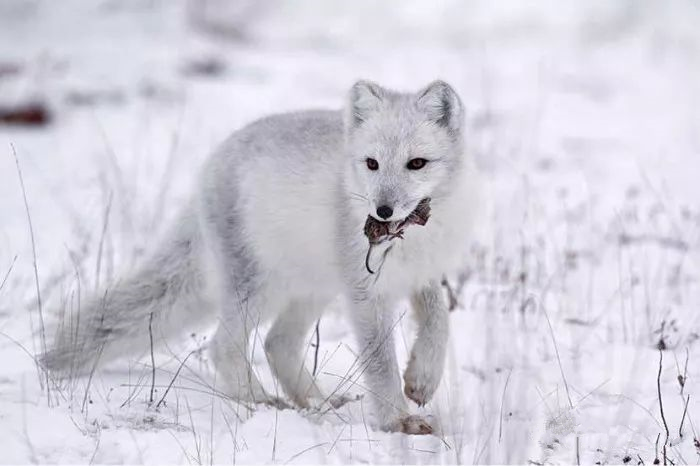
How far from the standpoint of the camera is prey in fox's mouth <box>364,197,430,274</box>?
127 inches

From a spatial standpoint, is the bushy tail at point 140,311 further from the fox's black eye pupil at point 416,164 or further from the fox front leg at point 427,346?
the fox's black eye pupil at point 416,164

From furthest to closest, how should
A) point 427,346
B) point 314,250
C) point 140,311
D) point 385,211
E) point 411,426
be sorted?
point 140,311 → point 314,250 → point 427,346 → point 411,426 → point 385,211

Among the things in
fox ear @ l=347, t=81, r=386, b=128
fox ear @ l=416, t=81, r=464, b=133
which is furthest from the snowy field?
fox ear @ l=347, t=81, r=386, b=128

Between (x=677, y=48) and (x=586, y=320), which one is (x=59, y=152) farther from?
(x=677, y=48)

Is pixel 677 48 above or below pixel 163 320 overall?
above

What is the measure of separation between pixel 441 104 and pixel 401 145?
Answer: 31 cm

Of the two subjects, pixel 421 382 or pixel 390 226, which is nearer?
pixel 390 226

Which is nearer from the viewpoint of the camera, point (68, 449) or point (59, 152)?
point (68, 449)

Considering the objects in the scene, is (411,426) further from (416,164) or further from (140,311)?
(140,311)

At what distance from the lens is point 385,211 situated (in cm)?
301

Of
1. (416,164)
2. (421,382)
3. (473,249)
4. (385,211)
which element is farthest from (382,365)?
(473,249)

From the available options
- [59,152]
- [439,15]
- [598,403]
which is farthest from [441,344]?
[439,15]

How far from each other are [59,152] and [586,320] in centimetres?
606

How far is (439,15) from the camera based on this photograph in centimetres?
2098
